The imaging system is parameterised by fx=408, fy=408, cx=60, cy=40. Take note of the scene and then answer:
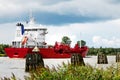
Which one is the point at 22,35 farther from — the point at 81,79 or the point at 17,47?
the point at 81,79

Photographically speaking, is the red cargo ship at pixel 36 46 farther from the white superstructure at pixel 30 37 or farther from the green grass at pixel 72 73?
the green grass at pixel 72 73

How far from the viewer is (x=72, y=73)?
12.5 metres

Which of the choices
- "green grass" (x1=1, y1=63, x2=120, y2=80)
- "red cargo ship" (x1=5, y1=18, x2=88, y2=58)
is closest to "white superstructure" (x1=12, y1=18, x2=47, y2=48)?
"red cargo ship" (x1=5, y1=18, x2=88, y2=58)

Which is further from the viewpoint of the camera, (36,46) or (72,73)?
(36,46)

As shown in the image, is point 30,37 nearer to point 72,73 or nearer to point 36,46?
point 36,46

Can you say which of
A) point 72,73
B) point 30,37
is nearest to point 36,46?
point 30,37

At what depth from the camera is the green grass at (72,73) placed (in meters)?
12.0

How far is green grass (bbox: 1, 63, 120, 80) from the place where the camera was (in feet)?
39.3

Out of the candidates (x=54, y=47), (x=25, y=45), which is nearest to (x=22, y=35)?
(x=25, y=45)

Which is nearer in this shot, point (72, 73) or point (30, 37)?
point (72, 73)

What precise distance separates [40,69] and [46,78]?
2.00ft

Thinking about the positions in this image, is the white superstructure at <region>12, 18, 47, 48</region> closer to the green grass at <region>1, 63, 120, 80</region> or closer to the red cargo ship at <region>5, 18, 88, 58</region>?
the red cargo ship at <region>5, 18, 88, 58</region>

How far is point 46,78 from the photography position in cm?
1188

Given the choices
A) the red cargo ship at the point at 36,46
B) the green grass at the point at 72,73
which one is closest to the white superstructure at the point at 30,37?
the red cargo ship at the point at 36,46
